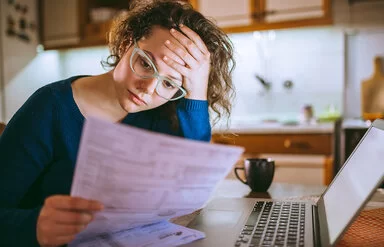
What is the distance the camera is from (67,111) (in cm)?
85

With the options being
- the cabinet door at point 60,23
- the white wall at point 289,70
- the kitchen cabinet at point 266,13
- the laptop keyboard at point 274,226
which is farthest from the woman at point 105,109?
the cabinet door at point 60,23

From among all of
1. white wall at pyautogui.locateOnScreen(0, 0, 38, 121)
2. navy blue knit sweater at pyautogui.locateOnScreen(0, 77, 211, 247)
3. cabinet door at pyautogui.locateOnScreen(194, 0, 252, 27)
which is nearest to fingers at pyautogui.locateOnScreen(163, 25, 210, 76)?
navy blue knit sweater at pyautogui.locateOnScreen(0, 77, 211, 247)

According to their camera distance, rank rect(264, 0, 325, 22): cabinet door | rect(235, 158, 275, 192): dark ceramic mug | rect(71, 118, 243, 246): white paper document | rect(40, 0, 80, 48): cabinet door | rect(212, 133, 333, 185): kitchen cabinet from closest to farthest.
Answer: rect(71, 118, 243, 246): white paper document → rect(235, 158, 275, 192): dark ceramic mug → rect(212, 133, 333, 185): kitchen cabinet → rect(264, 0, 325, 22): cabinet door → rect(40, 0, 80, 48): cabinet door

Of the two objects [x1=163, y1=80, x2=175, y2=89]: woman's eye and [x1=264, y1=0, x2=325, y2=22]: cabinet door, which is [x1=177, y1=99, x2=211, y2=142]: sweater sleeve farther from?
[x1=264, y1=0, x2=325, y2=22]: cabinet door

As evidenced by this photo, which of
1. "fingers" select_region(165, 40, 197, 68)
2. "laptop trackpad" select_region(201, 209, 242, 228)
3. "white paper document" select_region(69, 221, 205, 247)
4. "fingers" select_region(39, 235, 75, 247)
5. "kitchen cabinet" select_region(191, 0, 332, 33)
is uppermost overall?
"kitchen cabinet" select_region(191, 0, 332, 33)

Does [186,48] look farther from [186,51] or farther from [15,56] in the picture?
[15,56]

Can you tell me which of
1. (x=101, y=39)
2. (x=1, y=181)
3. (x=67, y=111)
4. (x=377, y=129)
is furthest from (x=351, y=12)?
(x=1, y=181)

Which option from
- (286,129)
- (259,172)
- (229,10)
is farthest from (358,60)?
(259,172)

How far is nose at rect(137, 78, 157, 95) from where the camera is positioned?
85cm

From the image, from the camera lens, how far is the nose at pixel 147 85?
85 centimetres

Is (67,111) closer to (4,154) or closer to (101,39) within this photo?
(4,154)

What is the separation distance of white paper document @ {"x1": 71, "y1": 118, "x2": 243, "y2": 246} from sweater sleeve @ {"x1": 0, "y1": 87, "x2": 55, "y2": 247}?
18 cm

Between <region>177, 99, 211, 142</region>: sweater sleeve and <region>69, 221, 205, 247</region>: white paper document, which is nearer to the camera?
<region>69, 221, 205, 247</region>: white paper document

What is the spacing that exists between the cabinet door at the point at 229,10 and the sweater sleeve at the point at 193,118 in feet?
6.12
